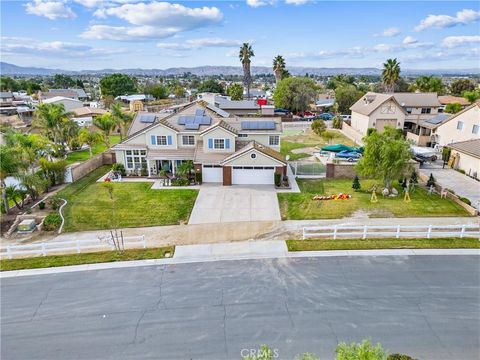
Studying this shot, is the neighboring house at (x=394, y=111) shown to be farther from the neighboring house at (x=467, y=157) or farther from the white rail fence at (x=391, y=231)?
the white rail fence at (x=391, y=231)

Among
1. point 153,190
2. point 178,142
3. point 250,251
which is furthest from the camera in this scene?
point 178,142

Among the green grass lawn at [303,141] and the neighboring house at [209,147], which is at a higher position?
the neighboring house at [209,147]

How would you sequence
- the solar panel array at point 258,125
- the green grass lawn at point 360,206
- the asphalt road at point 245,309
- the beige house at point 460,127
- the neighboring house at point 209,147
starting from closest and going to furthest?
1. the asphalt road at point 245,309
2. the green grass lawn at point 360,206
3. the neighboring house at point 209,147
4. the solar panel array at point 258,125
5. the beige house at point 460,127

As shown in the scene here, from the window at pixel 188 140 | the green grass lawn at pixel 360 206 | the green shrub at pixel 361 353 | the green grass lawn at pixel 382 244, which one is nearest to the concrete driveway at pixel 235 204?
the green grass lawn at pixel 360 206

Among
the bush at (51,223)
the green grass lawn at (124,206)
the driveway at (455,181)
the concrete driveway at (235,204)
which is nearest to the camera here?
the bush at (51,223)

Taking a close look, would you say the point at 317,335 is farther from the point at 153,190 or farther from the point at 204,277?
the point at 153,190

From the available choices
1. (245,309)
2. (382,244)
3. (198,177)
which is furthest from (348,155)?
(245,309)

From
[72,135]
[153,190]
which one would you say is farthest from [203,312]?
[72,135]
